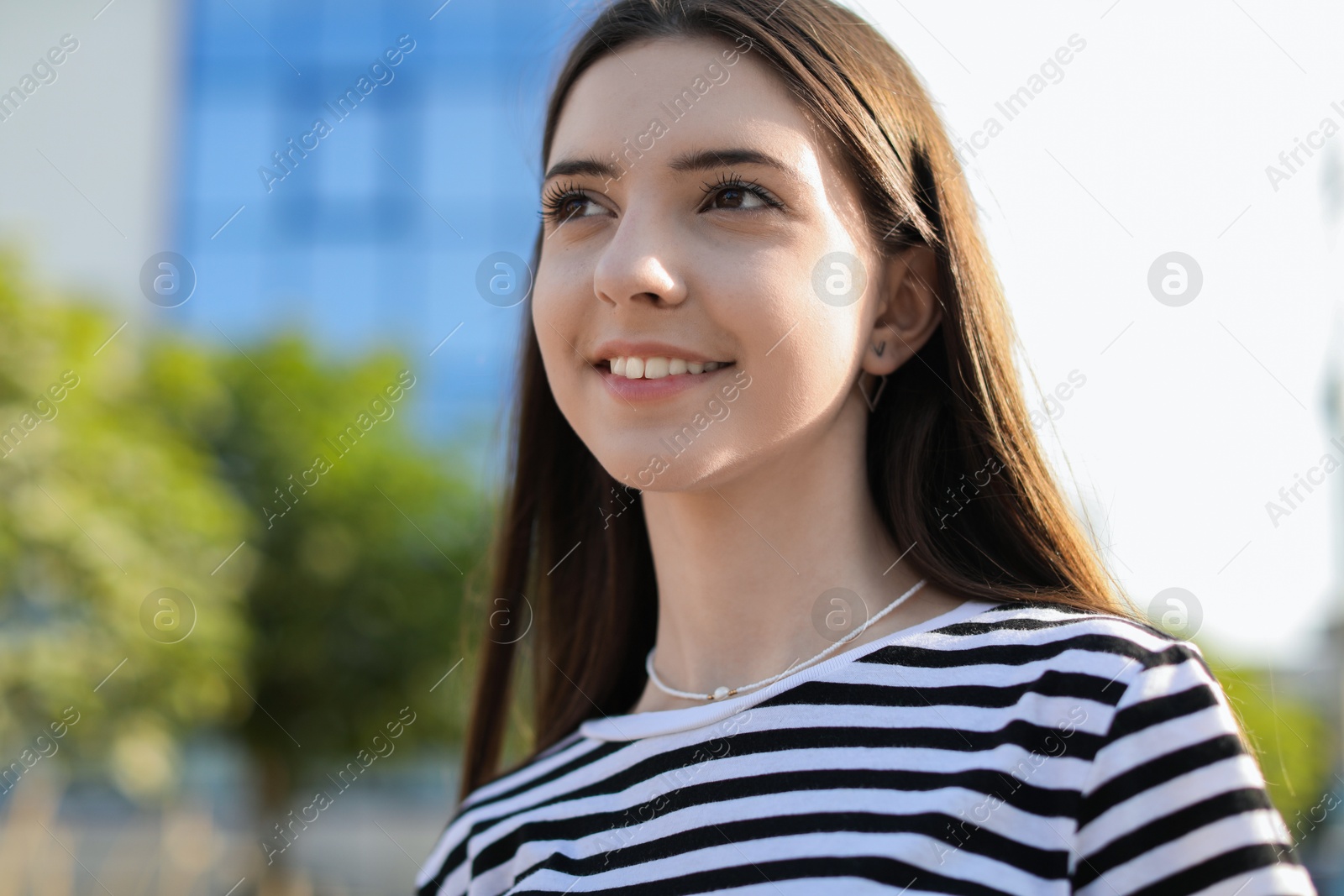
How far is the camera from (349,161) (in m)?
20.7

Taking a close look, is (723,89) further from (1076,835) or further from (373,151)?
(373,151)

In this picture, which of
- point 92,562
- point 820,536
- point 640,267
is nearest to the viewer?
point 640,267

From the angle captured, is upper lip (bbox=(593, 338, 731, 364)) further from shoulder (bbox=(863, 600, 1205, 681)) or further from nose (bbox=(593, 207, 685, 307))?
shoulder (bbox=(863, 600, 1205, 681))

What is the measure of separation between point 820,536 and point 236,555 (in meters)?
9.49

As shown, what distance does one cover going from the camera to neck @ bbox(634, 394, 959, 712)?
1.78 metres

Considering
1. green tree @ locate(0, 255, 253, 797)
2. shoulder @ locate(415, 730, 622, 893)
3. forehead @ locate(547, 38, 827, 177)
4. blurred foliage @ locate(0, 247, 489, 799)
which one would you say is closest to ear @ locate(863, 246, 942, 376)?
forehead @ locate(547, 38, 827, 177)

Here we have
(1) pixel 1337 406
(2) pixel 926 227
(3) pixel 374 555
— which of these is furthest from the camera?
(3) pixel 374 555

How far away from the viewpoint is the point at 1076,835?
135 cm

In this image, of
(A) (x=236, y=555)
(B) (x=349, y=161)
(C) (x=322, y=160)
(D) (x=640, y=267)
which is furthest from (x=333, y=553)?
(D) (x=640, y=267)

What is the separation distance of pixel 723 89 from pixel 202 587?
8.34 metres

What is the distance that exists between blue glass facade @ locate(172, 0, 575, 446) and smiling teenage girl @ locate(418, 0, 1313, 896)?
18.1m

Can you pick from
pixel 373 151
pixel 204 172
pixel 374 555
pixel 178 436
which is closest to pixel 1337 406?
pixel 374 555

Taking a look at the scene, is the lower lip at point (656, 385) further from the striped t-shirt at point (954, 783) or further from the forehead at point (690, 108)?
the striped t-shirt at point (954, 783)

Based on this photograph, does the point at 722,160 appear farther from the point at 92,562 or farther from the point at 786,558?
the point at 92,562
